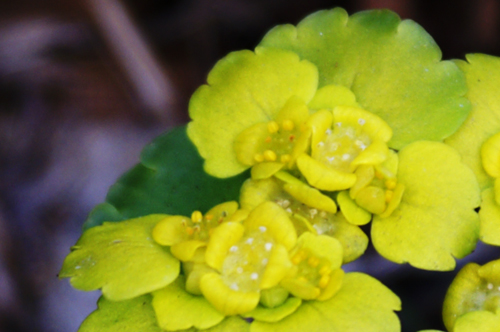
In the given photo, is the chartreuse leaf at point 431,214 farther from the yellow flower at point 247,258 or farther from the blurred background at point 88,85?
the blurred background at point 88,85

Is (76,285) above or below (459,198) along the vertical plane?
above

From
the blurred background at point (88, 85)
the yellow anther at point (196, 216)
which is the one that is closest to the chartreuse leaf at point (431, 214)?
the yellow anther at point (196, 216)

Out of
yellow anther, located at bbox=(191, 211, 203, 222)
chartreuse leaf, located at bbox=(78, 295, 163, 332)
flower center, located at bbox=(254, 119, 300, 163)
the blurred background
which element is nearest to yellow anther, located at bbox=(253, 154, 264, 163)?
flower center, located at bbox=(254, 119, 300, 163)

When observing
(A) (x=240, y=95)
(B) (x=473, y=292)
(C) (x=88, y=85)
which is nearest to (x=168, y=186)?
(A) (x=240, y=95)

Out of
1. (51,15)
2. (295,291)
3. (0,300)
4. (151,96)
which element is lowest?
(0,300)

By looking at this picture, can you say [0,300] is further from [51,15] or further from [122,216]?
[51,15]

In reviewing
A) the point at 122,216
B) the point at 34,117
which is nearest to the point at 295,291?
the point at 122,216
